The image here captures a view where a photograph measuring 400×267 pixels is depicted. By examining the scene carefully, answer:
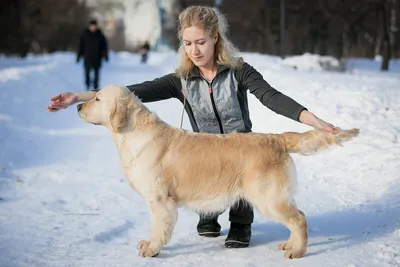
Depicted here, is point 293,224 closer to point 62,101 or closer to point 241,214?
point 241,214

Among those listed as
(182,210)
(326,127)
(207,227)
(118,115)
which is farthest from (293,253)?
(118,115)

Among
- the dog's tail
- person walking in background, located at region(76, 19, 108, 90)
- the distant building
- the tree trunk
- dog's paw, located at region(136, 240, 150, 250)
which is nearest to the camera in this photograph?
the dog's tail

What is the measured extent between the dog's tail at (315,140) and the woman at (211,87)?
43cm

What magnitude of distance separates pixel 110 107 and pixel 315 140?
1.63m

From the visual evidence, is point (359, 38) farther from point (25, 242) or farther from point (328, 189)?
point (25, 242)

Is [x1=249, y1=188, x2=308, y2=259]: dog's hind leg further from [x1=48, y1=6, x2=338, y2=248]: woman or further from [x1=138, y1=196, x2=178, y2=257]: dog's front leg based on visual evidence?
[x1=138, y1=196, x2=178, y2=257]: dog's front leg

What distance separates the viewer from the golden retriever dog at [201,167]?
377cm

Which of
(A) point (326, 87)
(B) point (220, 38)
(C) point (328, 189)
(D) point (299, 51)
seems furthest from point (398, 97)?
(D) point (299, 51)

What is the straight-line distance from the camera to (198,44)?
4.29 meters

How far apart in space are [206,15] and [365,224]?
2.47 meters

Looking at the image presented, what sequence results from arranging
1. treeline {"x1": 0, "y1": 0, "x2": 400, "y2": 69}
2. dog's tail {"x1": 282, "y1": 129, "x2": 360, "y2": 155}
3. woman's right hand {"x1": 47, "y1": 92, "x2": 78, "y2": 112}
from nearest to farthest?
1. dog's tail {"x1": 282, "y1": 129, "x2": 360, "y2": 155}
2. woman's right hand {"x1": 47, "y1": 92, "x2": 78, "y2": 112}
3. treeline {"x1": 0, "y1": 0, "x2": 400, "y2": 69}

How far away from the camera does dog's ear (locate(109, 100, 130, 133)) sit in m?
3.82

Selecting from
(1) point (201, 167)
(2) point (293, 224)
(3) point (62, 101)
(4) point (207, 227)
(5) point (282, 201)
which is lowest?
(4) point (207, 227)

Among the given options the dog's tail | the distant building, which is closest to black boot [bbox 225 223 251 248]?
the dog's tail
